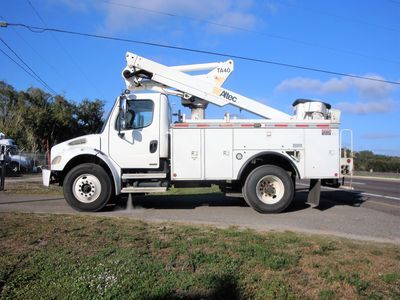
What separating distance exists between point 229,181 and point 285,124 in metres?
1.89

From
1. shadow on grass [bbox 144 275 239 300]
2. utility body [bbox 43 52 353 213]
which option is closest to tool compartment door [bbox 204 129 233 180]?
utility body [bbox 43 52 353 213]

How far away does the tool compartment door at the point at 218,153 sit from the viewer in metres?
10.7

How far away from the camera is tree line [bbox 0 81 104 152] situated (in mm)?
44906

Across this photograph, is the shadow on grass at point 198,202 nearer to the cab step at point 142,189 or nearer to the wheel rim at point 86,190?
the wheel rim at point 86,190

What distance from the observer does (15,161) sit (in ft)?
107

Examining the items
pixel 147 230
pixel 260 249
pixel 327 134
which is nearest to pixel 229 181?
pixel 327 134

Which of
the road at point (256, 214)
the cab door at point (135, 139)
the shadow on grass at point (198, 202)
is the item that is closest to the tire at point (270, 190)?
the road at point (256, 214)

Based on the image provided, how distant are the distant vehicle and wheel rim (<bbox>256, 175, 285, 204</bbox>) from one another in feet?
80.4

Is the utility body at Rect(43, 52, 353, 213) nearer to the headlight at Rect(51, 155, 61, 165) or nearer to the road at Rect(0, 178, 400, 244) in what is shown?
the headlight at Rect(51, 155, 61, 165)

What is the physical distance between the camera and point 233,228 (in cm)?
789

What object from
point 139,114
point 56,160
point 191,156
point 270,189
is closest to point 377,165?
point 270,189

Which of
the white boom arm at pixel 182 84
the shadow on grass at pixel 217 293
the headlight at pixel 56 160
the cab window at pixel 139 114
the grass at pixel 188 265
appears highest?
the white boom arm at pixel 182 84

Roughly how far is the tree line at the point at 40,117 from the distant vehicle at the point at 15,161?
912 cm

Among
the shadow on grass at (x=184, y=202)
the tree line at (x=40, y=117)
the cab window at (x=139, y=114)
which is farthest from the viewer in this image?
the tree line at (x=40, y=117)
